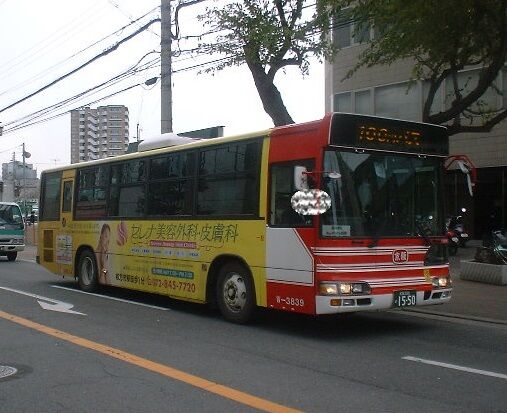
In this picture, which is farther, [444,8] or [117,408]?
[444,8]

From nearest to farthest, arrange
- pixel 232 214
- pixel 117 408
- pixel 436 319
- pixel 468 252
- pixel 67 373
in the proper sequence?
pixel 117 408
pixel 67 373
pixel 232 214
pixel 436 319
pixel 468 252

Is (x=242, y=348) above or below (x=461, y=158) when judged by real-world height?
below

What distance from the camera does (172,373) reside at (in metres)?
6.27

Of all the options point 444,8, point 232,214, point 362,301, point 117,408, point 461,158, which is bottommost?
point 117,408

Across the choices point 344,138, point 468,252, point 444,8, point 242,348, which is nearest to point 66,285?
point 242,348

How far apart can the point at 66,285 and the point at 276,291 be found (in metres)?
7.79

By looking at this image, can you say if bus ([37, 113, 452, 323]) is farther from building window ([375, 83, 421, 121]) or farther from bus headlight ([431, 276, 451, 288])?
building window ([375, 83, 421, 121])

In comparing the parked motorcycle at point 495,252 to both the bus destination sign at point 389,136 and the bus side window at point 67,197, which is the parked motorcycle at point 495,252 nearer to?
the bus destination sign at point 389,136

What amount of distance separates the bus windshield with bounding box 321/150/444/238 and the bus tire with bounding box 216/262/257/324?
177cm

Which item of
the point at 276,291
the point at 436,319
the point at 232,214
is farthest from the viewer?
the point at 436,319

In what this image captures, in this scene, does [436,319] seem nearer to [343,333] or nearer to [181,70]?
[343,333]

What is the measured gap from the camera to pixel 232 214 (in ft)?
30.0

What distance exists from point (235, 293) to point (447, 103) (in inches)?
609

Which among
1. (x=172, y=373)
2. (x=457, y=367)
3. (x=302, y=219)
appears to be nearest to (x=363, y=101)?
(x=302, y=219)
